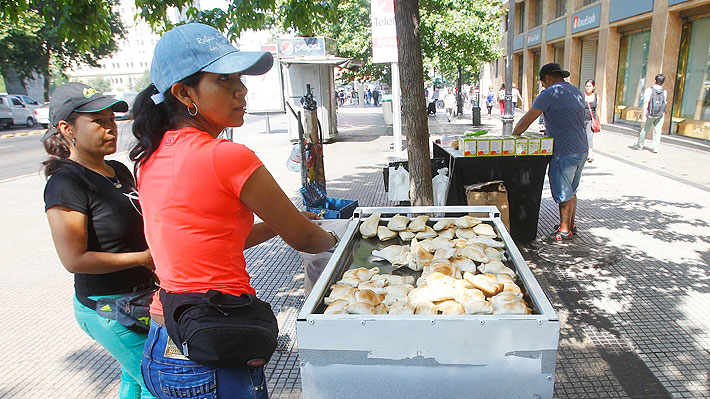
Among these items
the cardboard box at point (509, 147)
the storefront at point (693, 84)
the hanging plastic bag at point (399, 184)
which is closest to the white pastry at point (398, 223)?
the cardboard box at point (509, 147)

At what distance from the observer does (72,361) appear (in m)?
3.59

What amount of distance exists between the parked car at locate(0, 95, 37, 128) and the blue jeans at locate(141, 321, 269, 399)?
30.9 m

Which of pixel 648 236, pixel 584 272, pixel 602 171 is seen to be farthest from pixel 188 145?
pixel 602 171

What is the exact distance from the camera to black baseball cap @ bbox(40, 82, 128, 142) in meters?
2.13

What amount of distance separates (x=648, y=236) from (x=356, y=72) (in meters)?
15.7

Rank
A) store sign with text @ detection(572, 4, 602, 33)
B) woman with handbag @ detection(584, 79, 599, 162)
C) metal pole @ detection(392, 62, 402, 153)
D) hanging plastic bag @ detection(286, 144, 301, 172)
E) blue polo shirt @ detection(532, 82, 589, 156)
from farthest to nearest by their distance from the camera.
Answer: store sign with text @ detection(572, 4, 602, 33) < metal pole @ detection(392, 62, 402, 153) < woman with handbag @ detection(584, 79, 599, 162) < hanging plastic bag @ detection(286, 144, 301, 172) < blue polo shirt @ detection(532, 82, 589, 156)

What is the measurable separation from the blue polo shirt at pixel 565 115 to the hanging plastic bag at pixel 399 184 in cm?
171

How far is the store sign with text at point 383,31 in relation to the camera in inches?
441

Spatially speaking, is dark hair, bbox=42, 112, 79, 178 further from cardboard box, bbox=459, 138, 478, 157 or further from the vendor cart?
cardboard box, bbox=459, 138, 478, 157

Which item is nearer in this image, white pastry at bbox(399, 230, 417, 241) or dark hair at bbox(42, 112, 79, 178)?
dark hair at bbox(42, 112, 79, 178)

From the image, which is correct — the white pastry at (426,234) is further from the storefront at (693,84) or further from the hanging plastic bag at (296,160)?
the storefront at (693,84)

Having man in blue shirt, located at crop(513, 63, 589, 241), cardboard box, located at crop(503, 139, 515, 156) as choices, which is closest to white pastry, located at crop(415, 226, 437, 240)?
cardboard box, located at crop(503, 139, 515, 156)

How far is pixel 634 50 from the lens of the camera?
51.5 feet

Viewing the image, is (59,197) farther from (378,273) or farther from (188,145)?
(378,273)
